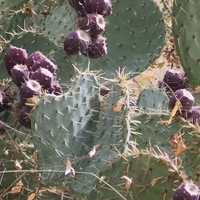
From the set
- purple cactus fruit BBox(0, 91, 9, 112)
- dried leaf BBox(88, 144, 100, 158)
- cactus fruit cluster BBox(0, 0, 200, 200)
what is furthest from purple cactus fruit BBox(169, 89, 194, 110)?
purple cactus fruit BBox(0, 91, 9, 112)

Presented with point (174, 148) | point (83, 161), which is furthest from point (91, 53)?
point (174, 148)

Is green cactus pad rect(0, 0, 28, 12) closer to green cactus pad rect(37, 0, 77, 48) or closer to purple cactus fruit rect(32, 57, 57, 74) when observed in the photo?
green cactus pad rect(37, 0, 77, 48)

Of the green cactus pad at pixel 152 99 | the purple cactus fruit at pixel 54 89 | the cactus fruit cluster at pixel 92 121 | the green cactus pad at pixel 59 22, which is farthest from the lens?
the green cactus pad at pixel 59 22

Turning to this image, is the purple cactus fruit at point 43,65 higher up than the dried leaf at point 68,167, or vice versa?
the purple cactus fruit at point 43,65

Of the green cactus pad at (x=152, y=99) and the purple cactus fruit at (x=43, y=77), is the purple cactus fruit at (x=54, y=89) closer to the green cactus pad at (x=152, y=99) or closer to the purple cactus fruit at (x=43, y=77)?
the purple cactus fruit at (x=43, y=77)

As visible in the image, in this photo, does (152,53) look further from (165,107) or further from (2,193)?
(2,193)

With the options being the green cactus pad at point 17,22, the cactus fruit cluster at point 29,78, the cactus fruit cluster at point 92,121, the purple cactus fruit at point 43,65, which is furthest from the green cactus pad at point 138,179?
the green cactus pad at point 17,22

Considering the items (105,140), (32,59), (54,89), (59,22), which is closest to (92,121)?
(105,140)
